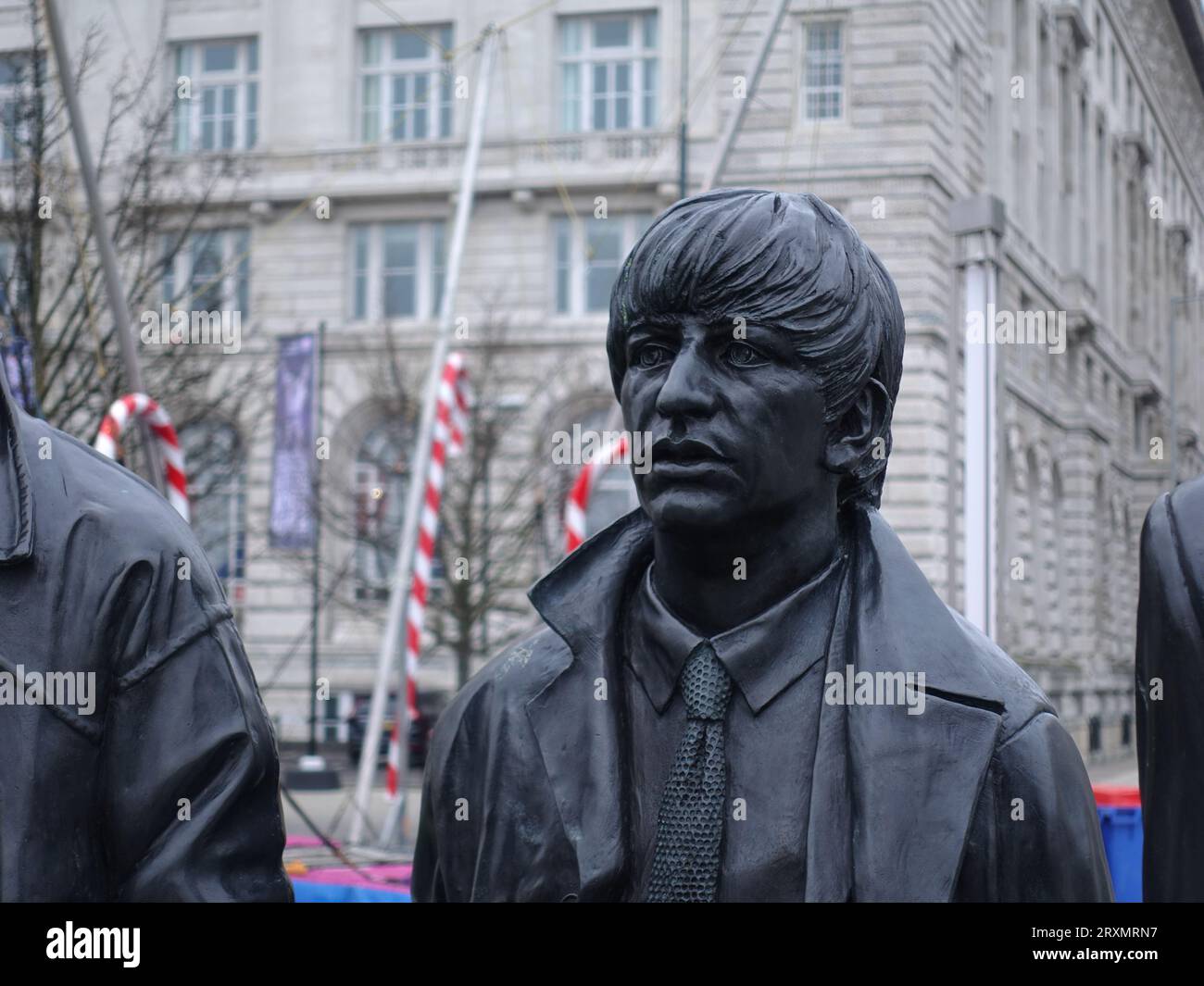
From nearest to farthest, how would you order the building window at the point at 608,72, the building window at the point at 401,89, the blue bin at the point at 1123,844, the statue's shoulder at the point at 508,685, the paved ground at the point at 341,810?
the statue's shoulder at the point at 508,685 → the blue bin at the point at 1123,844 → the paved ground at the point at 341,810 → the building window at the point at 401,89 → the building window at the point at 608,72

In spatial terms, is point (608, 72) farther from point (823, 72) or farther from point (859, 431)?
point (859, 431)

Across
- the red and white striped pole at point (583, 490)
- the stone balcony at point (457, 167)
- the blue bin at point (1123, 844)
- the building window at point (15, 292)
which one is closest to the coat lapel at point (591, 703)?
the blue bin at point (1123, 844)

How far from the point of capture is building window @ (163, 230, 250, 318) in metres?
16.3

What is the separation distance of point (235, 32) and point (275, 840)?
25196 millimetres

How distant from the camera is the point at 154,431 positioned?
970 cm

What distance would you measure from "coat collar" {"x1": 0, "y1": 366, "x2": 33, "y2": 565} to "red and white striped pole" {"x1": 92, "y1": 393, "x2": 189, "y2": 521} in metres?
6.44

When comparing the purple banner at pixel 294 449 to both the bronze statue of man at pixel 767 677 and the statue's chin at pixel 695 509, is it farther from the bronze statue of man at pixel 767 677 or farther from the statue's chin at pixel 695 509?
the statue's chin at pixel 695 509

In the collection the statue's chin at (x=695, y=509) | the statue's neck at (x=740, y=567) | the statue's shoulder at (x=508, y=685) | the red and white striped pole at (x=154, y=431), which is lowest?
the statue's shoulder at (x=508, y=685)

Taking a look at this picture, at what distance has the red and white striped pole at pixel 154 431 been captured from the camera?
920cm

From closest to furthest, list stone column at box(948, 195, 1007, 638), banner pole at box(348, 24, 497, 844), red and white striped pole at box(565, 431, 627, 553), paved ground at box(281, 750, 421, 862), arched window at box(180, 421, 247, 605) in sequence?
1. stone column at box(948, 195, 1007, 638)
2. red and white striped pole at box(565, 431, 627, 553)
3. banner pole at box(348, 24, 497, 844)
4. paved ground at box(281, 750, 421, 862)
5. arched window at box(180, 421, 247, 605)

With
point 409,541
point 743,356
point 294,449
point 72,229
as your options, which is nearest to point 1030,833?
point 743,356

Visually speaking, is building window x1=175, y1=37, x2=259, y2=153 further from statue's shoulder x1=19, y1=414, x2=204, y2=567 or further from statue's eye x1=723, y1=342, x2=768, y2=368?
statue's eye x1=723, y1=342, x2=768, y2=368

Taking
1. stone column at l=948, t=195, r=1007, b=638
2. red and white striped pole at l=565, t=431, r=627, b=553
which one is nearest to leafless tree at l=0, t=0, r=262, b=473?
red and white striped pole at l=565, t=431, r=627, b=553
